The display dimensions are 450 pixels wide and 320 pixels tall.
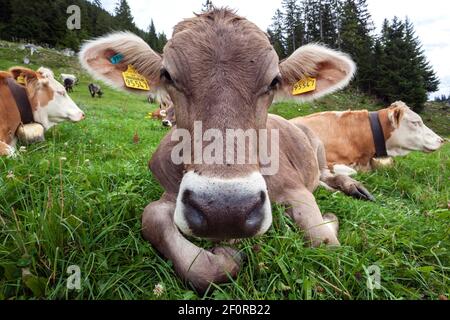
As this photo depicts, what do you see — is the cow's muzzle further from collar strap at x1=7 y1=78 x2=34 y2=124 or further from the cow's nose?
collar strap at x1=7 y1=78 x2=34 y2=124

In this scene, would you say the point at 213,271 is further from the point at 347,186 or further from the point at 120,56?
the point at 347,186

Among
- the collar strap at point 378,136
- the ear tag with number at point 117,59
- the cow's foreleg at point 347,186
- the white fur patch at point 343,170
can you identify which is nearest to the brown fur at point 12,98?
the ear tag with number at point 117,59

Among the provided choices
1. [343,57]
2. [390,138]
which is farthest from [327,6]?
[343,57]

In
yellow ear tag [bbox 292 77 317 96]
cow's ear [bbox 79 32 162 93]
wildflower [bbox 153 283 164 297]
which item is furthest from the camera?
yellow ear tag [bbox 292 77 317 96]

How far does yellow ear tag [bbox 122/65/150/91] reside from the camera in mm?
3486

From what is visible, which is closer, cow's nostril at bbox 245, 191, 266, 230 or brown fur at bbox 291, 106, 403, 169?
cow's nostril at bbox 245, 191, 266, 230

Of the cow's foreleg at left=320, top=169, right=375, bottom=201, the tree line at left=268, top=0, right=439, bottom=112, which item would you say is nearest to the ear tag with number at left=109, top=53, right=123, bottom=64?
the cow's foreleg at left=320, top=169, right=375, bottom=201

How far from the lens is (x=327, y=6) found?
58.0 metres

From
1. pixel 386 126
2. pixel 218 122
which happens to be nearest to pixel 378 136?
pixel 386 126

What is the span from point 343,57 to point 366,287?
2417 millimetres

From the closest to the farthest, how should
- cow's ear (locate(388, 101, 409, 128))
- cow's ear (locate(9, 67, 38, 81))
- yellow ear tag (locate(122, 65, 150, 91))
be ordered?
yellow ear tag (locate(122, 65, 150, 91)) < cow's ear (locate(9, 67, 38, 81)) < cow's ear (locate(388, 101, 409, 128))

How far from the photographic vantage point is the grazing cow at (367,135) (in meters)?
7.45

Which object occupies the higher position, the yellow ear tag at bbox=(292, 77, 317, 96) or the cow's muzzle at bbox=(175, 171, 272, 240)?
the yellow ear tag at bbox=(292, 77, 317, 96)

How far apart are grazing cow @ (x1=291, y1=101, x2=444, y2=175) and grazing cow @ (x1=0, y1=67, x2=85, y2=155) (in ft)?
17.3
